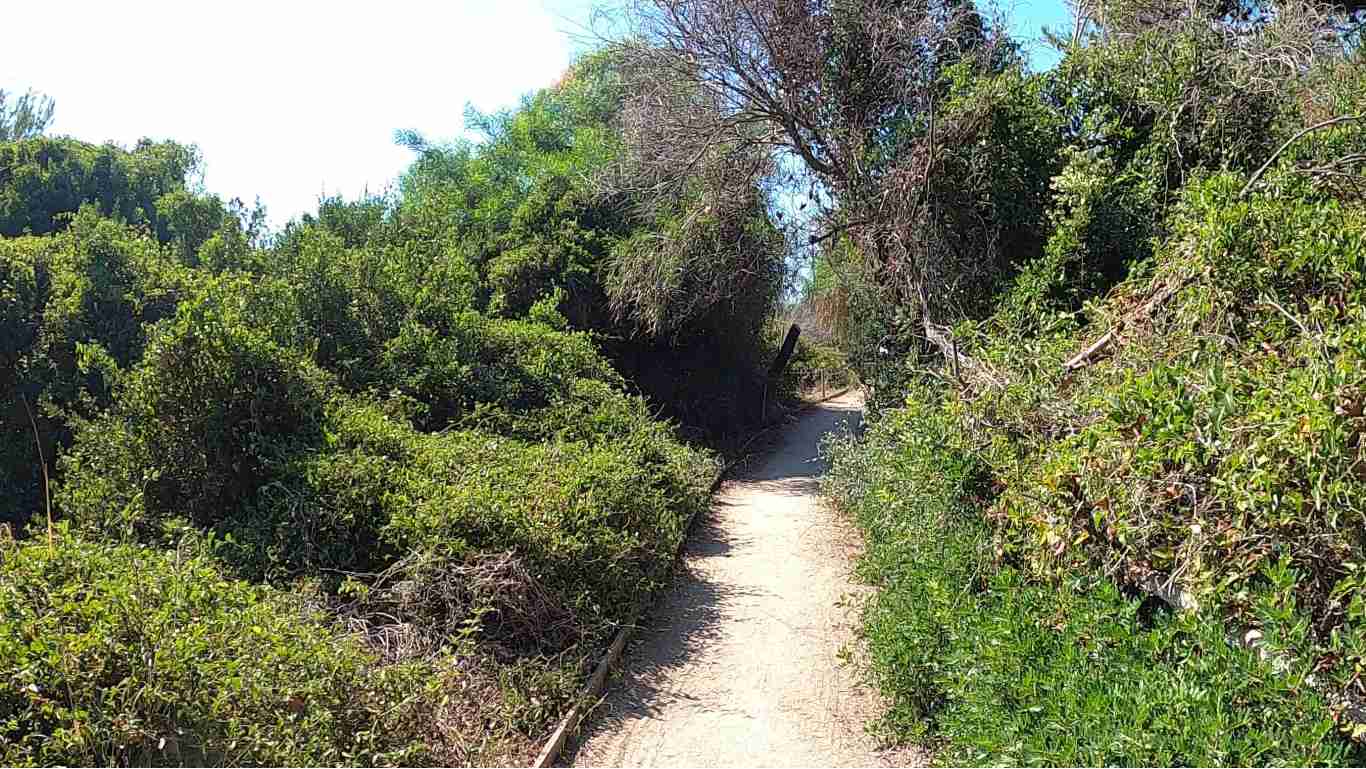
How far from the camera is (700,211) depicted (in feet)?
44.6

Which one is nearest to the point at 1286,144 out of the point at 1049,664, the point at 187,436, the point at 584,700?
the point at 1049,664

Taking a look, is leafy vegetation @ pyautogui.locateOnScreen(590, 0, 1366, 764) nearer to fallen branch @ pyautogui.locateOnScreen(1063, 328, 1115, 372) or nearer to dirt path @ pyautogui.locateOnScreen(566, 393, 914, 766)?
fallen branch @ pyautogui.locateOnScreen(1063, 328, 1115, 372)

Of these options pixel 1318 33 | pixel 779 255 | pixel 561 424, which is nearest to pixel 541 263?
pixel 779 255

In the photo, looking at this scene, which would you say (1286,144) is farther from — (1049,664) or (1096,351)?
(1049,664)

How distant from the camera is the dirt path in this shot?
5281mm

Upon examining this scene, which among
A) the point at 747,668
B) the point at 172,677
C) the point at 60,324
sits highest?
the point at 60,324

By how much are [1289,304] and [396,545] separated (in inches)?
231

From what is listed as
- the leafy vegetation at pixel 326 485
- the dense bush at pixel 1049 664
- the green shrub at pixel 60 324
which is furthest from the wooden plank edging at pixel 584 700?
the green shrub at pixel 60 324

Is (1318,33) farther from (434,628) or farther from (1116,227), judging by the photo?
(434,628)

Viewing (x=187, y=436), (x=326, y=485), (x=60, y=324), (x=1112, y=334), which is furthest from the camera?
(x=60, y=324)

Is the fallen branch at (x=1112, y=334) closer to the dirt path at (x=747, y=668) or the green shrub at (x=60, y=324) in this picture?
the dirt path at (x=747, y=668)

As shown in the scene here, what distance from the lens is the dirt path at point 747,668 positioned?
17.3 feet

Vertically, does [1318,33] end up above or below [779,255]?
above

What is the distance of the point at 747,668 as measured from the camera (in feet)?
21.5
